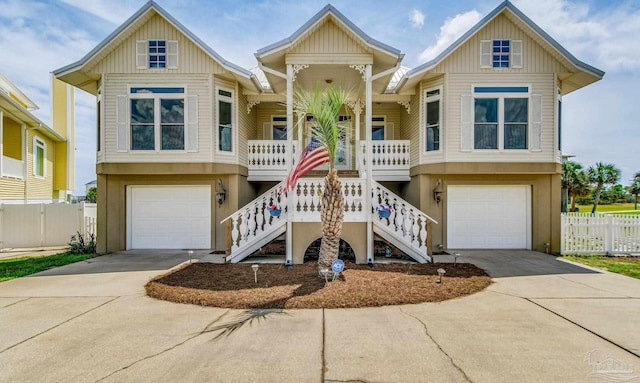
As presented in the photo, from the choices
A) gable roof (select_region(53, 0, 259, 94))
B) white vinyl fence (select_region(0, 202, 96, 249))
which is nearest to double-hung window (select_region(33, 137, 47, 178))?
white vinyl fence (select_region(0, 202, 96, 249))

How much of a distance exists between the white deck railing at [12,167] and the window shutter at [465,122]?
18.8 metres

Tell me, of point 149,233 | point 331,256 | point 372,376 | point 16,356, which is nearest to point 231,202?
point 149,233

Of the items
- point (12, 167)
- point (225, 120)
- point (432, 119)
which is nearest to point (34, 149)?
point (12, 167)

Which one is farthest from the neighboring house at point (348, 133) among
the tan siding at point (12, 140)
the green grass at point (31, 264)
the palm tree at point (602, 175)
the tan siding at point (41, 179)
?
the palm tree at point (602, 175)

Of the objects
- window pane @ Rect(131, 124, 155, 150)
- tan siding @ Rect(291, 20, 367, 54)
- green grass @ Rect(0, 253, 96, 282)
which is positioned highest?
tan siding @ Rect(291, 20, 367, 54)

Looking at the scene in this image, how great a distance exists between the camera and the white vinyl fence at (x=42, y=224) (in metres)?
12.5

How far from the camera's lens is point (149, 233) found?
36.9ft

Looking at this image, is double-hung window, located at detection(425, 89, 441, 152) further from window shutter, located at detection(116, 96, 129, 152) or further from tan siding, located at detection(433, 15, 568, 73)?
window shutter, located at detection(116, 96, 129, 152)

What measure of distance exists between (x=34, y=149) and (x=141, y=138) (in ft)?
35.4

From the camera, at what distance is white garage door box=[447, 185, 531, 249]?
1098cm

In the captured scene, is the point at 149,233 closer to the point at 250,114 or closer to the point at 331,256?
the point at 250,114

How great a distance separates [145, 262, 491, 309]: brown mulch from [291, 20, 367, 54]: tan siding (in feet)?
19.4

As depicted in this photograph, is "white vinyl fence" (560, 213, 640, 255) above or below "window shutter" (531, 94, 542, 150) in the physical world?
below

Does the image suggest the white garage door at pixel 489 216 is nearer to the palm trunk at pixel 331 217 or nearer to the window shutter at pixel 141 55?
the palm trunk at pixel 331 217
